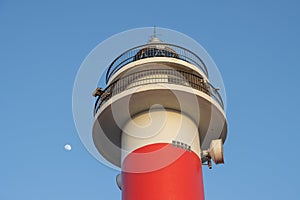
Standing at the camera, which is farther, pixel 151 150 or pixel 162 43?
pixel 162 43

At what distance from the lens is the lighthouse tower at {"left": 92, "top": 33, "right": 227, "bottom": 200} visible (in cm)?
1277

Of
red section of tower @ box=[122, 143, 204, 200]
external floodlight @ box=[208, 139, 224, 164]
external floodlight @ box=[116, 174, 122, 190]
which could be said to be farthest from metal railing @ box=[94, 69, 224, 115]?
external floodlight @ box=[116, 174, 122, 190]

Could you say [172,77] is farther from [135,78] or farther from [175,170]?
[175,170]

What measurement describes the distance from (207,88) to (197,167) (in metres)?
2.41

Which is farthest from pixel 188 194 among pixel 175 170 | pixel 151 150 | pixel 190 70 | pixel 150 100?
pixel 190 70

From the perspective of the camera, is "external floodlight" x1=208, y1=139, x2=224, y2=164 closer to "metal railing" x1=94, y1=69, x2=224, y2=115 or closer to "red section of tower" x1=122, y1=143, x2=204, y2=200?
"red section of tower" x1=122, y1=143, x2=204, y2=200

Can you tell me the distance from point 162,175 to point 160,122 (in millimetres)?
1635

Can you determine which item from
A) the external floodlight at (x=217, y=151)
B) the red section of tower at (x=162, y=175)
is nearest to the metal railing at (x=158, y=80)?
the external floodlight at (x=217, y=151)

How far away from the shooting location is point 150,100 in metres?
13.7

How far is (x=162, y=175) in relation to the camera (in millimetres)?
12648

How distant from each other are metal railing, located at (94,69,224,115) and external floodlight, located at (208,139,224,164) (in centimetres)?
130

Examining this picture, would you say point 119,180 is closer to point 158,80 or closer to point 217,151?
point 217,151

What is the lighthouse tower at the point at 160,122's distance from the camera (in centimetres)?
1277

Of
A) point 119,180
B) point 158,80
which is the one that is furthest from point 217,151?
point 119,180
